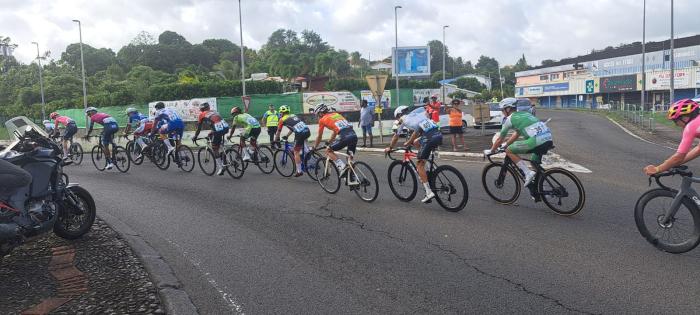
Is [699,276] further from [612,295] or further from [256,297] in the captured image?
[256,297]

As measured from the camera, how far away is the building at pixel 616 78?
58.1m

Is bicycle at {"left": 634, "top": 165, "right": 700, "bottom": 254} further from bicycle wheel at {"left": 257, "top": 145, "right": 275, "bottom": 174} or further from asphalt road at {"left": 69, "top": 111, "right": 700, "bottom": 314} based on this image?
bicycle wheel at {"left": 257, "top": 145, "right": 275, "bottom": 174}

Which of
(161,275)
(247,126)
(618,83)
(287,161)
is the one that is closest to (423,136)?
(161,275)

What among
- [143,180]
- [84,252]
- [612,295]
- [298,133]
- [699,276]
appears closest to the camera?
[612,295]

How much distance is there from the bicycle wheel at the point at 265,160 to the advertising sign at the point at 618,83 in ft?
203

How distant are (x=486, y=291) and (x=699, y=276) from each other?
84.0 inches

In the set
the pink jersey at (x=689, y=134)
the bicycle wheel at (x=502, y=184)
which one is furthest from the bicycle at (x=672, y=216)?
the bicycle wheel at (x=502, y=184)

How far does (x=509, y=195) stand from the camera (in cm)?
864

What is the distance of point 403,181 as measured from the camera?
913cm

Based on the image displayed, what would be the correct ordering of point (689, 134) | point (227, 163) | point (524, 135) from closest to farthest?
point (689, 134), point (524, 135), point (227, 163)

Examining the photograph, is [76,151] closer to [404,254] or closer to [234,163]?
[234,163]

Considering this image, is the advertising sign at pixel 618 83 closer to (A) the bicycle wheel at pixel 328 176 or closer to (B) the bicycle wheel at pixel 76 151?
(B) the bicycle wheel at pixel 76 151

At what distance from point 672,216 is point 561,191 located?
1924 millimetres

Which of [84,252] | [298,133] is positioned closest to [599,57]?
[298,133]
